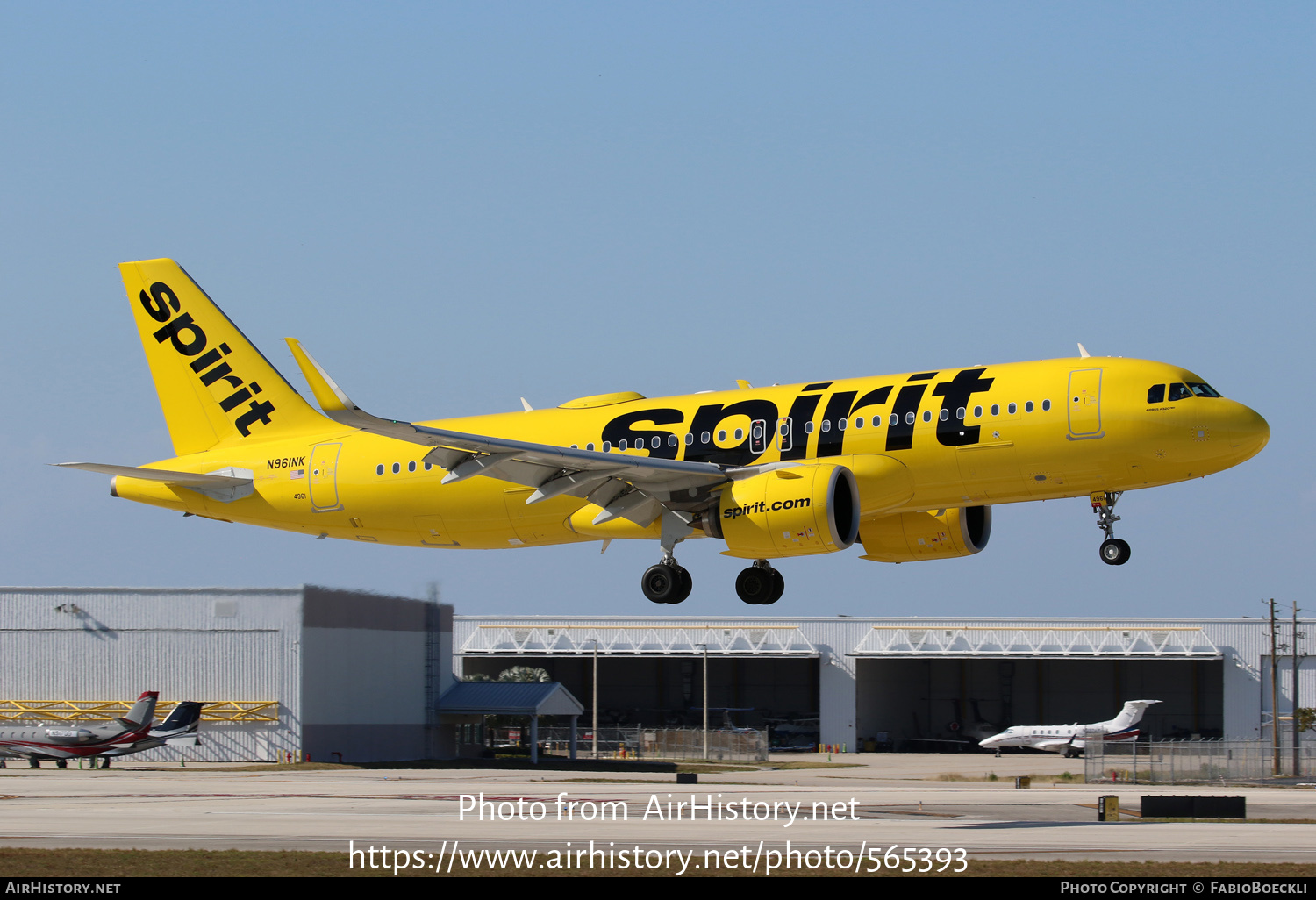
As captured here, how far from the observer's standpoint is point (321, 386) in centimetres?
3250

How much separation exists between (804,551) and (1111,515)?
25.6 ft

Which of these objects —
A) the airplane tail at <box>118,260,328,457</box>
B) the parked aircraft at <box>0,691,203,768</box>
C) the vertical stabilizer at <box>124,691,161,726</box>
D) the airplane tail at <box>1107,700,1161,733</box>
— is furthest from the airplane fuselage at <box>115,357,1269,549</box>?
the airplane tail at <box>1107,700,1161,733</box>

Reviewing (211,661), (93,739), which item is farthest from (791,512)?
(211,661)

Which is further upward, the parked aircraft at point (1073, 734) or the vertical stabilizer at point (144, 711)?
the vertical stabilizer at point (144, 711)

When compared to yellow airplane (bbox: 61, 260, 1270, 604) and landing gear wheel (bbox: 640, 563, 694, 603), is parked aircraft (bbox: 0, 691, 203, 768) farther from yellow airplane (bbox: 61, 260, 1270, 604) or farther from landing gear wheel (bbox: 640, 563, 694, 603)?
landing gear wheel (bbox: 640, 563, 694, 603)

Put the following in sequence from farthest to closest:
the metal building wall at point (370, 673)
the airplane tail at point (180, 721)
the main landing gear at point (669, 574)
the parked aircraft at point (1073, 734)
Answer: the parked aircraft at point (1073, 734) < the metal building wall at point (370, 673) < the airplane tail at point (180, 721) < the main landing gear at point (669, 574)

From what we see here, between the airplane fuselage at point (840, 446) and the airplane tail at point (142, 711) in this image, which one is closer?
the airplane fuselage at point (840, 446)

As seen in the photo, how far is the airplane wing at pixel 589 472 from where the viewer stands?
35344 mm

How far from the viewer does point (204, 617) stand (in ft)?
267

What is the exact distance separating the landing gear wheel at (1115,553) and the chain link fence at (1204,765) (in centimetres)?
3125

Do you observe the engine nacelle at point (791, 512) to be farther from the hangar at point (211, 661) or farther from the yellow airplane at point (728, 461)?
the hangar at point (211, 661)

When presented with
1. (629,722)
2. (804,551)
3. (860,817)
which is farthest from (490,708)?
(804,551)

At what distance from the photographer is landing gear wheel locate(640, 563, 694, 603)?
39281 millimetres

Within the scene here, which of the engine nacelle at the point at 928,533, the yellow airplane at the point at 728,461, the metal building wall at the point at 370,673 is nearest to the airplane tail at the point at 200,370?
the yellow airplane at the point at 728,461
